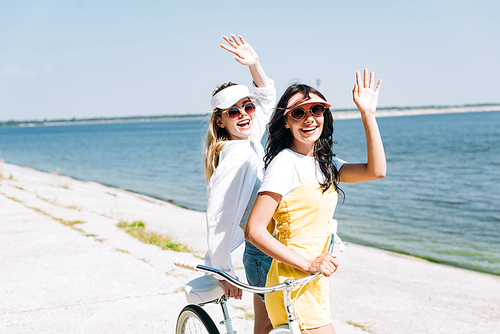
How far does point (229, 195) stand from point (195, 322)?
1.00 m

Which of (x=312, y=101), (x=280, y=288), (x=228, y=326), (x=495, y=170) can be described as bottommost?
(x=495, y=170)

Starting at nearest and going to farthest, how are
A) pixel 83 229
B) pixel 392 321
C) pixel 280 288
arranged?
pixel 280 288 < pixel 392 321 < pixel 83 229

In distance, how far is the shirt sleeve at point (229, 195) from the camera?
96.8 inches

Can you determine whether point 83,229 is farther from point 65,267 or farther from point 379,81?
point 379,81

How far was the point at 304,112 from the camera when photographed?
2.27m

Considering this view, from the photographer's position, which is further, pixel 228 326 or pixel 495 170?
pixel 495 170

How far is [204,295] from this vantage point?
2.70m

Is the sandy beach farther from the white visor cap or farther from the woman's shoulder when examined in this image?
the white visor cap

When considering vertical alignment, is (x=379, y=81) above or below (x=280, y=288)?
above

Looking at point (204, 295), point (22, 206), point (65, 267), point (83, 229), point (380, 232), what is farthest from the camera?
point (380, 232)

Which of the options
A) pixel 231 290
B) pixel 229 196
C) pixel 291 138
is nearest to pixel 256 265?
pixel 231 290

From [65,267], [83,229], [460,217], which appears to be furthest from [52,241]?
[460,217]

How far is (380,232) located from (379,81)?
39.2 feet

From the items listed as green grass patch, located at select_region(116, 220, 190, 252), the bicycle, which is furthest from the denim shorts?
green grass patch, located at select_region(116, 220, 190, 252)
